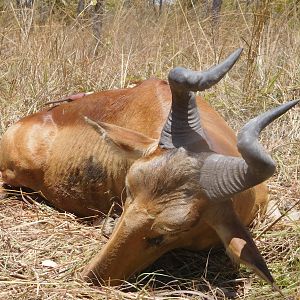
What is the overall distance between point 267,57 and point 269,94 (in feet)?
1.91

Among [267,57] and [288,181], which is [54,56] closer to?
[267,57]

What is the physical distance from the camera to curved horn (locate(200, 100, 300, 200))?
108 inches

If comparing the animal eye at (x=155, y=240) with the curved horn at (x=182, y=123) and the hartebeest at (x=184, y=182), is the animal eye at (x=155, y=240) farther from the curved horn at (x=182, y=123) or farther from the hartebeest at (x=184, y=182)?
the curved horn at (x=182, y=123)

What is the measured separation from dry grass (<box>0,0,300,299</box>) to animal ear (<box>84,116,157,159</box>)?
0.65m

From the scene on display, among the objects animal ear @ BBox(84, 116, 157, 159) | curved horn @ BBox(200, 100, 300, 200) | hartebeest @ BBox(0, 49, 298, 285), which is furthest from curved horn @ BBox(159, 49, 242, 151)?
animal ear @ BBox(84, 116, 157, 159)

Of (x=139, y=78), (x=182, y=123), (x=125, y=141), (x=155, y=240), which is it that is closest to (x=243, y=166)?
(x=182, y=123)

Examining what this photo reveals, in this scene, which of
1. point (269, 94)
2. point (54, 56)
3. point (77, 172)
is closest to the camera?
point (77, 172)

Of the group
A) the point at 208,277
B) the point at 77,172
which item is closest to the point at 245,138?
the point at 208,277

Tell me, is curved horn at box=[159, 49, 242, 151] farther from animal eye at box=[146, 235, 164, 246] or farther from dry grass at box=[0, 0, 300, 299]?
dry grass at box=[0, 0, 300, 299]

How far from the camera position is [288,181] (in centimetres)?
516

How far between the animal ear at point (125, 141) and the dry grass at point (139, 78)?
2.15ft

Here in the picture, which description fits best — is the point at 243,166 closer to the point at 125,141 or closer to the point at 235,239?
the point at 235,239

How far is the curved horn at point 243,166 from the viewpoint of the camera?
2.75 meters

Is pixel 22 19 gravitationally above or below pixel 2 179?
above
